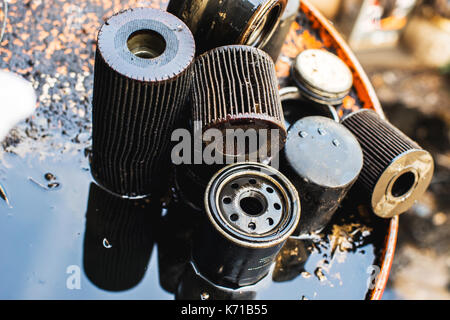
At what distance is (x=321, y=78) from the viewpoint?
4.40 metres

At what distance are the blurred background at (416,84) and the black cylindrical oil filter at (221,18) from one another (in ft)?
16.7

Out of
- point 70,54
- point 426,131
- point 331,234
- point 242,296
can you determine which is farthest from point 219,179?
point 426,131

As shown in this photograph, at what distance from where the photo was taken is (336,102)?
441 cm

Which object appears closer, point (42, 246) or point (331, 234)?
point (42, 246)

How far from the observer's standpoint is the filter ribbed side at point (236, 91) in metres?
3.25

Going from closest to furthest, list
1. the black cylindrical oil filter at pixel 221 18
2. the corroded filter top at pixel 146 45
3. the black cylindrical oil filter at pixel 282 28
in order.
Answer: the corroded filter top at pixel 146 45
the black cylindrical oil filter at pixel 221 18
the black cylindrical oil filter at pixel 282 28

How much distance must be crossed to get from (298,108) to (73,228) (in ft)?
7.69

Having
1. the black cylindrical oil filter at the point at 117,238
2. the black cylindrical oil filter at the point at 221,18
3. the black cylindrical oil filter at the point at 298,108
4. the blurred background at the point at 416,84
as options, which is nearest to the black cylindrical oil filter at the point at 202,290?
the black cylindrical oil filter at the point at 117,238

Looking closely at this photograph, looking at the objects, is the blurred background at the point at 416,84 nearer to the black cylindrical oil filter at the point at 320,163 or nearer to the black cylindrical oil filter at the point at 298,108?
the black cylindrical oil filter at the point at 298,108

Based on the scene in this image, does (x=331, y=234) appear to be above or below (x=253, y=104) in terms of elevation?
below

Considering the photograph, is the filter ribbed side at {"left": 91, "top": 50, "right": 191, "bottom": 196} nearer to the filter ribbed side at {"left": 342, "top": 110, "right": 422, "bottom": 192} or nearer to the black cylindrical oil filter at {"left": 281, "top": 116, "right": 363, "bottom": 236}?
the black cylindrical oil filter at {"left": 281, "top": 116, "right": 363, "bottom": 236}
